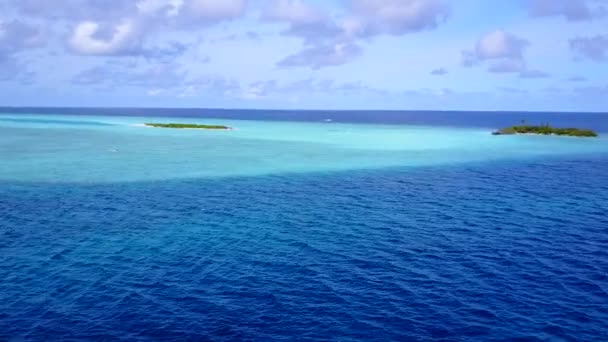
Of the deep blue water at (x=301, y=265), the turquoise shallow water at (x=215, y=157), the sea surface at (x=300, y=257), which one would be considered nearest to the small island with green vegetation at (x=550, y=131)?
the turquoise shallow water at (x=215, y=157)

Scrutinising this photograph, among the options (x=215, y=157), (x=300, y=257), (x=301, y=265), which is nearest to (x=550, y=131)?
(x=215, y=157)

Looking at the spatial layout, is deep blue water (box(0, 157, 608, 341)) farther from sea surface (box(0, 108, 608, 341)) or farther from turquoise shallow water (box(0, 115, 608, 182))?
turquoise shallow water (box(0, 115, 608, 182))

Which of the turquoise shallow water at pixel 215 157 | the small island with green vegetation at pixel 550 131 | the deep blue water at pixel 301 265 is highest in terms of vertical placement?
the small island with green vegetation at pixel 550 131

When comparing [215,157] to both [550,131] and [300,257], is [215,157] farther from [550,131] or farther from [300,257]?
[550,131]

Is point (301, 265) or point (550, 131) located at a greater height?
point (550, 131)

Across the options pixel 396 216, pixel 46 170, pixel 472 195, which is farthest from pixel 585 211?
pixel 46 170

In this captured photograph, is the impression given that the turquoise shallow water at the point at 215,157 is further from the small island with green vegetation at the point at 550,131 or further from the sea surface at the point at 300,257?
the small island with green vegetation at the point at 550,131

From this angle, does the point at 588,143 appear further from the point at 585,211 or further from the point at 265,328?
the point at 265,328
